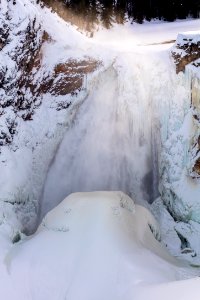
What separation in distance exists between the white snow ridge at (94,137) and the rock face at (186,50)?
1.0 inches

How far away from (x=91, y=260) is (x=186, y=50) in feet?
19.0

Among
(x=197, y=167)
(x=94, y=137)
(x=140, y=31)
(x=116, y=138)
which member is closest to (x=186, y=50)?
(x=116, y=138)

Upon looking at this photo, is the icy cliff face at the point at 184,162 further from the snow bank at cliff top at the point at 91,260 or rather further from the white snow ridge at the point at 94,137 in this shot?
the snow bank at cliff top at the point at 91,260

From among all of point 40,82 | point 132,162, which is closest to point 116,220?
point 132,162

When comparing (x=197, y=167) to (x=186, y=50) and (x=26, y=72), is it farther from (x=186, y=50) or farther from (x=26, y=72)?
(x=26, y=72)

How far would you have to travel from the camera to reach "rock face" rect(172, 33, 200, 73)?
1065 cm

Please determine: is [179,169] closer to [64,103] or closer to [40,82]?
[64,103]

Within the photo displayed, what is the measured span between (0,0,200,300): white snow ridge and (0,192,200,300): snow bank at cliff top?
0.05m

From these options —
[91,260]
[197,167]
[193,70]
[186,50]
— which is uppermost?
[186,50]

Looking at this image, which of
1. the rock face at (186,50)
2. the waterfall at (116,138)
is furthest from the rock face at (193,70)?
the waterfall at (116,138)

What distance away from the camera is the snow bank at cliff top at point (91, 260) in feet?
23.2

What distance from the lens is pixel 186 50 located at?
10.8 meters

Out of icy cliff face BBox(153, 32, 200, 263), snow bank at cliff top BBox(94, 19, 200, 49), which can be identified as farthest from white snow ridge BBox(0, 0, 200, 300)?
snow bank at cliff top BBox(94, 19, 200, 49)

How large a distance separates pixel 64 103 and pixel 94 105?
0.76 metres
